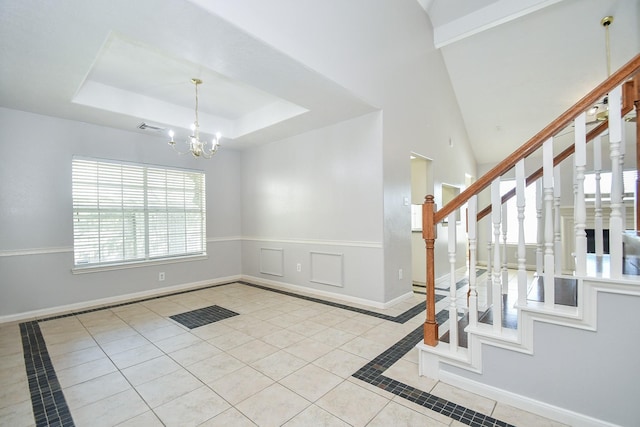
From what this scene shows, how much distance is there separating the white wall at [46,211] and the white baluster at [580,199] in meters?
4.97

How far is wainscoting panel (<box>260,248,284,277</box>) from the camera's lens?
4.90m

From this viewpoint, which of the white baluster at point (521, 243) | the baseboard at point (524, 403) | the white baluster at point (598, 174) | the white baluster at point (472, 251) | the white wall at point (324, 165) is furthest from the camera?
the white wall at point (324, 165)

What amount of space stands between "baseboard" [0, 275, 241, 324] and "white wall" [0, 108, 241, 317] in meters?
0.04

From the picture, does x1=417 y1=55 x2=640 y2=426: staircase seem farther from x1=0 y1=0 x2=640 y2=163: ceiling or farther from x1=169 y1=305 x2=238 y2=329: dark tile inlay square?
x1=169 y1=305 x2=238 y2=329: dark tile inlay square

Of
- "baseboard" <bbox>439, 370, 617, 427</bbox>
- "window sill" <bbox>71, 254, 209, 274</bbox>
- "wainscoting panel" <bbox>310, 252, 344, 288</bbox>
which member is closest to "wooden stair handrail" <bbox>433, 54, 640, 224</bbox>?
"baseboard" <bbox>439, 370, 617, 427</bbox>

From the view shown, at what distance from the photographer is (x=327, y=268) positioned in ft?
13.9

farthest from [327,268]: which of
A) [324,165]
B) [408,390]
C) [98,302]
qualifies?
[98,302]

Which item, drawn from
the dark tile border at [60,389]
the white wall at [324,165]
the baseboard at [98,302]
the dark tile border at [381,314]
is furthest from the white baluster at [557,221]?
the baseboard at [98,302]

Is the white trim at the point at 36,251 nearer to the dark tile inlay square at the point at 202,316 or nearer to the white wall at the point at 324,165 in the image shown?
the white wall at the point at 324,165

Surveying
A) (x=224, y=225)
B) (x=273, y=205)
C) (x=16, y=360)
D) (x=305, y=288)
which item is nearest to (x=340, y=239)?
(x=305, y=288)

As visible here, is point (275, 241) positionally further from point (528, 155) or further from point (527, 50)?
point (527, 50)

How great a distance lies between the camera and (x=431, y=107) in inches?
193

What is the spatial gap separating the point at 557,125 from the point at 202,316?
373 centimetres

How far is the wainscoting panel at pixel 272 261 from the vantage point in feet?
16.1
